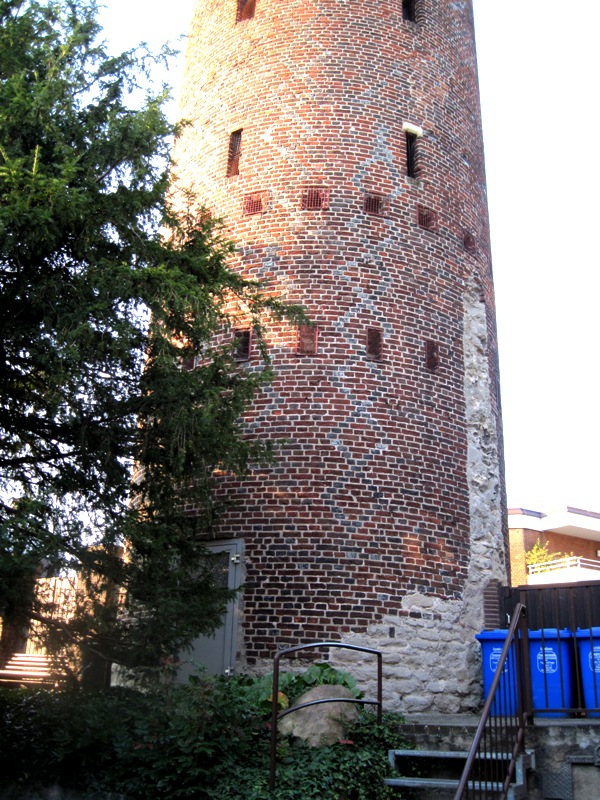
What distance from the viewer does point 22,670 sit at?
14.6m

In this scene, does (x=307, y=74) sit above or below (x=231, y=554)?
above

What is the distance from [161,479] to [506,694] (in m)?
3.85

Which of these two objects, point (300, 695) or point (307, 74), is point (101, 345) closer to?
point (300, 695)

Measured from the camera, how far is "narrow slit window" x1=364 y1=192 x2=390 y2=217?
41.7 feet

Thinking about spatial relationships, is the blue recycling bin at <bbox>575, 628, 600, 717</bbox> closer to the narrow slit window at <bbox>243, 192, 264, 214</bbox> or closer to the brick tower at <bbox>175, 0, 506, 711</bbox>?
the brick tower at <bbox>175, 0, 506, 711</bbox>

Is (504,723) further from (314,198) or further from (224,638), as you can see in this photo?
(314,198)

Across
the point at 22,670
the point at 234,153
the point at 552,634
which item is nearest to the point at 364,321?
the point at 234,153

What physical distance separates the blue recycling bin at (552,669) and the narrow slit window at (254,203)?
283 inches

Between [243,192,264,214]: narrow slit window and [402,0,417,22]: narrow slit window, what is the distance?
4407 millimetres

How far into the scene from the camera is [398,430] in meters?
11.6

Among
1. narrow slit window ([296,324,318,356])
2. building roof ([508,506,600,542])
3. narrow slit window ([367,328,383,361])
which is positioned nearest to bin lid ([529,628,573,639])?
narrow slit window ([367,328,383,361])

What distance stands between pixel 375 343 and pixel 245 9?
6.73m

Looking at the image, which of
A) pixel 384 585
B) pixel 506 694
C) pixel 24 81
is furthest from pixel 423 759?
pixel 24 81

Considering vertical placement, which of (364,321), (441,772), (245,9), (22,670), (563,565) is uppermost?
(245,9)
